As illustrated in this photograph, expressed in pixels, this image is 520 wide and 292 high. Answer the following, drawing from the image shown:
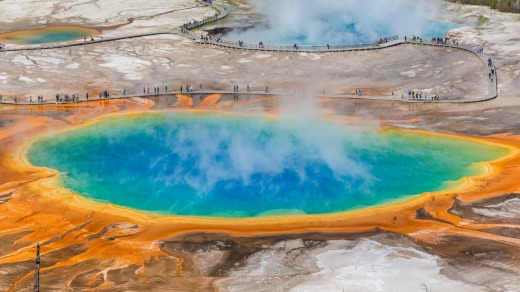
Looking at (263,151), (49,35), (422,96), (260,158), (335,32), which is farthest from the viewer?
(335,32)

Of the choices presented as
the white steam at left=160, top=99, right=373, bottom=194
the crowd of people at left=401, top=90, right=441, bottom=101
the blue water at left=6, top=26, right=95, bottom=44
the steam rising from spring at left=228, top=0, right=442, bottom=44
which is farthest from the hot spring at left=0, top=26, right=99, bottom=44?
the crowd of people at left=401, top=90, right=441, bottom=101

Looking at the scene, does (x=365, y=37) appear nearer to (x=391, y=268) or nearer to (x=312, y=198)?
(x=312, y=198)

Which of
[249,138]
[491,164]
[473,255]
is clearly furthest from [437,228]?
[249,138]

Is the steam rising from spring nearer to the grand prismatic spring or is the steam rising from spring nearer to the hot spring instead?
the grand prismatic spring

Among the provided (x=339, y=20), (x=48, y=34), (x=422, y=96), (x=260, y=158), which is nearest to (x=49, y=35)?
(x=48, y=34)

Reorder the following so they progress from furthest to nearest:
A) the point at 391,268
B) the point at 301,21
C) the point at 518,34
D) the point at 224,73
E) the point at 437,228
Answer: the point at 301,21, the point at 518,34, the point at 224,73, the point at 437,228, the point at 391,268

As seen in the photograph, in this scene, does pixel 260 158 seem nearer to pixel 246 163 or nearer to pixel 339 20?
pixel 246 163
